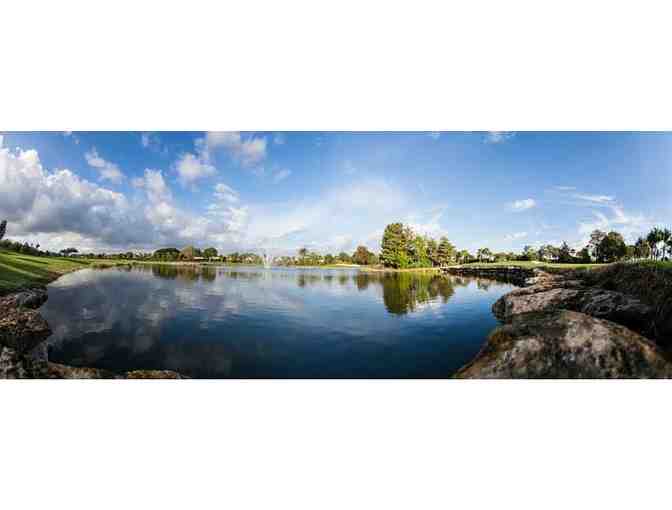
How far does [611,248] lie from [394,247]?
5.20m

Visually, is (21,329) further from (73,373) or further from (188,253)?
(188,253)

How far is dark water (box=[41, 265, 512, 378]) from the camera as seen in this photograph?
5203mm

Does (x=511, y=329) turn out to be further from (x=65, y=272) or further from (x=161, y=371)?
(x=65, y=272)

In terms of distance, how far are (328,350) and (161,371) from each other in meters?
3.05

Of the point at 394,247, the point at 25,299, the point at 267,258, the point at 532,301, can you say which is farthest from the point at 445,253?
the point at 25,299

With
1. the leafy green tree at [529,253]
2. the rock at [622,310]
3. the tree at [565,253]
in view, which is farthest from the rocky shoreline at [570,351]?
the leafy green tree at [529,253]

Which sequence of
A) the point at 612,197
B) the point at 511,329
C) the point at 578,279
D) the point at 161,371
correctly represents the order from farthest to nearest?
the point at 578,279
the point at 612,197
the point at 161,371
the point at 511,329

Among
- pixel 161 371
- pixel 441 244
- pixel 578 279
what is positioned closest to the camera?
pixel 161 371

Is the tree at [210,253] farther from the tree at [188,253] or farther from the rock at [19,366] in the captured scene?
the rock at [19,366]

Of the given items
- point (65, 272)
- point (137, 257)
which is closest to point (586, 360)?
point (137, 257)

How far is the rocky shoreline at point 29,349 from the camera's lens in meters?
4.80

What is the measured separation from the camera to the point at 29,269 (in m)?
7.29

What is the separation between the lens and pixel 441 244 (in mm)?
8977

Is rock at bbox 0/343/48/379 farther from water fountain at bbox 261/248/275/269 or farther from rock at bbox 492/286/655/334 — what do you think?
rock at bbox 492/286/655/334
